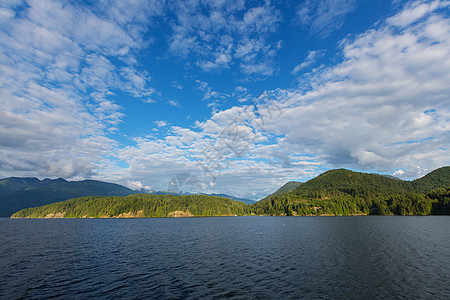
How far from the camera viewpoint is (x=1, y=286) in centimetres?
3509

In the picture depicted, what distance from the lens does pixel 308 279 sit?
38094mm

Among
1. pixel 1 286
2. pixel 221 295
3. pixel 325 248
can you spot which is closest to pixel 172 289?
pixel 221 295

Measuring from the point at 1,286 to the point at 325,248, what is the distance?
241 feet

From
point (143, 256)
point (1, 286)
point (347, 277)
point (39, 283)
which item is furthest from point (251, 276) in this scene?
point (1, 286)

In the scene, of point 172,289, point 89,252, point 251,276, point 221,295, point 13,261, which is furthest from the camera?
point 89,252

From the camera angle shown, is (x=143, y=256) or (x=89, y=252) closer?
(x=143, y=256)

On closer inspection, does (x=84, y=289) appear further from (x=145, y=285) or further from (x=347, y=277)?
(x=347, y=277)

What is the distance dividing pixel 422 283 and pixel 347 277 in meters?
10.8

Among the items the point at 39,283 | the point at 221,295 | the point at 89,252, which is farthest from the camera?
the point at 89,252

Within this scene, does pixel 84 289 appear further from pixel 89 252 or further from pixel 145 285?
pixel 89 252

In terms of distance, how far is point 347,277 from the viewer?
39000mm

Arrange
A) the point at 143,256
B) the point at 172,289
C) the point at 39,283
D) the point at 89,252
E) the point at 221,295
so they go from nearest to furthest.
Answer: the point at 221,295, the point at 172,289, the point at 39,283, the point at 143,256, the point at 89,252

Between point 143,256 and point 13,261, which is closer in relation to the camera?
point 13,261

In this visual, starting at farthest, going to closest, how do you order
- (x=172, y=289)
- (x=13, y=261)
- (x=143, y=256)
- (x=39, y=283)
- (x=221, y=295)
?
(x=143, y=256), (x=13, y=261), (x=39, y=283), (x=172, y=289), (x=221, y=295)
